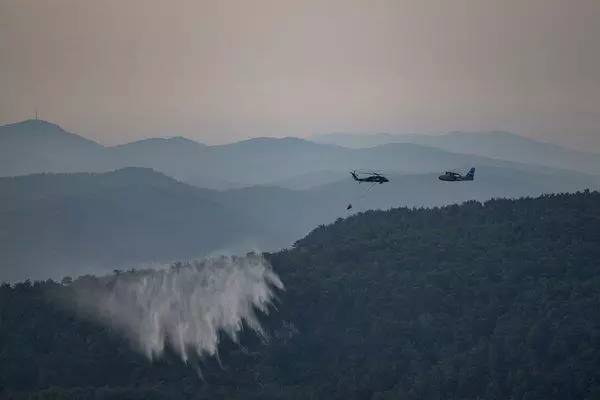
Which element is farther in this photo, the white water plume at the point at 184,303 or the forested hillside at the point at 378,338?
the white water plume at the point at 184,303

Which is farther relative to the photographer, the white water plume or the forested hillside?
the white water plume

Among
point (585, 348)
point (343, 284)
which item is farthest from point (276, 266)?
point (585, 348)

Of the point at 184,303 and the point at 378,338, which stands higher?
the point at 184,303

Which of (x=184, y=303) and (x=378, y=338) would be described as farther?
(x=184, y=303)
